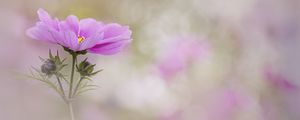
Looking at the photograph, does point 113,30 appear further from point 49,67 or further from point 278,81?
point 278,81

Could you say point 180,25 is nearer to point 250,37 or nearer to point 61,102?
point 250,37

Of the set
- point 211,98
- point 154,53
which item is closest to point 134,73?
point 154,53

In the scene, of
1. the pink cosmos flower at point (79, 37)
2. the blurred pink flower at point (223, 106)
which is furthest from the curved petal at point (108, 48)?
the blurred pink flower at point (223, 106)

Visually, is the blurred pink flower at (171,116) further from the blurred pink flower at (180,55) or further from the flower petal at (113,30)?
the flower petal at (113,30)

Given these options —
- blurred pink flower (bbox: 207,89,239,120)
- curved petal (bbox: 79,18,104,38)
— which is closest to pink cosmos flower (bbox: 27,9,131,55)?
curved petal (bbox: 79,18,104,38)

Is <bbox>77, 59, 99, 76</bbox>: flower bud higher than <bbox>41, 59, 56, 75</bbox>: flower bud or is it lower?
lower

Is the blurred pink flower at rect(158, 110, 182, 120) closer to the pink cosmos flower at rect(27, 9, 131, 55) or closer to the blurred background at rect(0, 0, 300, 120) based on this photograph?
the blurred background at rect(0, 0, 300, 120)

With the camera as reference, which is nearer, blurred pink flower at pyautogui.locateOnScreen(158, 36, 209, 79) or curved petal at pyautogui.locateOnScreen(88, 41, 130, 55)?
curved petal at pyautogui.locateOnScreen(88, 41, 130, 55)
